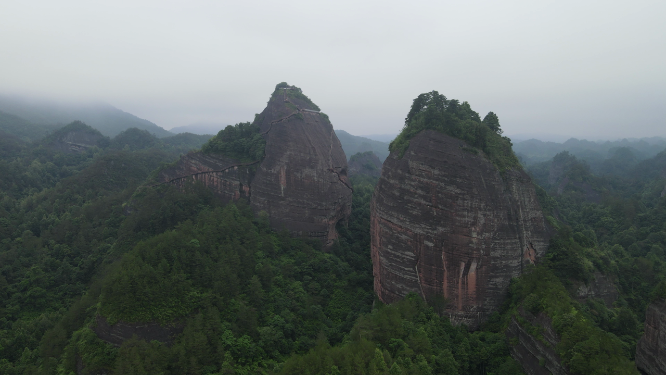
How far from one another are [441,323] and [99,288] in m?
21.8

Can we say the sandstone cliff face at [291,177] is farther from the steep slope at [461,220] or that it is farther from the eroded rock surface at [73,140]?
the eroded rock surface at [73,140]

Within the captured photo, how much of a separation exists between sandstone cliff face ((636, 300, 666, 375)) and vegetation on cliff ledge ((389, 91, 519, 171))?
9273mm

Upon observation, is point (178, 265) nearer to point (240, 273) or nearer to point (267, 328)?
point (240, 273)

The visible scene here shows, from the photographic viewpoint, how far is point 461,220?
19.5 meters

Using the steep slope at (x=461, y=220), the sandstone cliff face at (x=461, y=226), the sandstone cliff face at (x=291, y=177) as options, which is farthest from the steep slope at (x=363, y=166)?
the sandstone cliff face at (x=461, y=226)

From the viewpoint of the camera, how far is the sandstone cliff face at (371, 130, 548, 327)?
64.0 ft

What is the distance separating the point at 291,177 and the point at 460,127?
53.7 ft

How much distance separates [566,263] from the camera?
1961 centimetres

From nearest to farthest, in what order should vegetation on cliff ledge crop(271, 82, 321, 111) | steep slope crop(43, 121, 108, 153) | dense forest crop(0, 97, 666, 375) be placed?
dense forest crop(0, 97, 666, 375) < vegetation on cliff ledge crop(271, 82, 321, 111) < steep slope crop(43, 121, 108, 153)

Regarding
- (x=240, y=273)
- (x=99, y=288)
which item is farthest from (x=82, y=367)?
(x=240, y=273)

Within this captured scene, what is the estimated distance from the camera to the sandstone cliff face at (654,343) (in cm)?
1379

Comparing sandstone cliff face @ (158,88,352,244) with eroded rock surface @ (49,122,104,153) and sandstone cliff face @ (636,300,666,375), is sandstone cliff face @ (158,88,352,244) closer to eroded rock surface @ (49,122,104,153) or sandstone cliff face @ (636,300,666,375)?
sandstone cliff face @ (636,300,666,375)

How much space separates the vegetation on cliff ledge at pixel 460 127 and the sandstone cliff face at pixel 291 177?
34.4 ft

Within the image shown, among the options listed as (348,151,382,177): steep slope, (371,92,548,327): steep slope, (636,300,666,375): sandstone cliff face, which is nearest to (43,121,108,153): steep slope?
(348,151,382,177): steep slope
